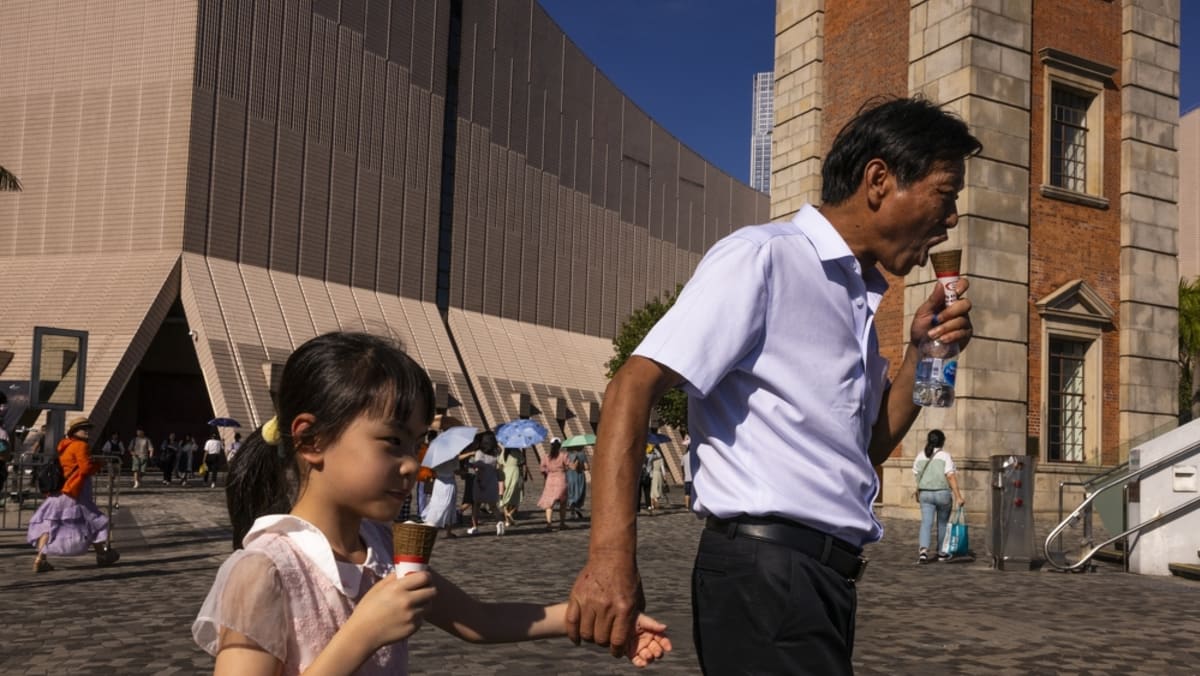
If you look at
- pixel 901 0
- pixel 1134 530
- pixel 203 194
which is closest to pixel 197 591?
pixel 1134 530

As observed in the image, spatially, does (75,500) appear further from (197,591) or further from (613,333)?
(613,333)

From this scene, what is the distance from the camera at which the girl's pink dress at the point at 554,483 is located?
19.3m

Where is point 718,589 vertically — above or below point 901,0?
below

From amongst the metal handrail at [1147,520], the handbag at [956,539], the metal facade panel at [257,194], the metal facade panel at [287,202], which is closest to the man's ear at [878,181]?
the metal handrail at [1147,520]

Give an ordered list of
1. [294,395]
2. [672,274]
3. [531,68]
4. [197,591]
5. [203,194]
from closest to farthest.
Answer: [294,395], [197,591], [203,194], [531,68], [672,274]

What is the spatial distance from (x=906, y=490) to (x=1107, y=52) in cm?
881

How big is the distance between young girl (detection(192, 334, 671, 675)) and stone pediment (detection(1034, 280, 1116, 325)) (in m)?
20.4

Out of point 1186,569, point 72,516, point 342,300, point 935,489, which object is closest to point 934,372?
point 72,516

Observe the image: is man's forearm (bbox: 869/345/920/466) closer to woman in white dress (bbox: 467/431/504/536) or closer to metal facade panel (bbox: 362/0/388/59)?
woman in white dress (bbox: 467/431/504/536)

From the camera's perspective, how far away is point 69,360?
49.4 feet

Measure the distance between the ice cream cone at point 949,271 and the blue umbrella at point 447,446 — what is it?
1252 cm

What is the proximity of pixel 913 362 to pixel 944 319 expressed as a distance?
0.15m

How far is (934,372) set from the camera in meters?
3.17

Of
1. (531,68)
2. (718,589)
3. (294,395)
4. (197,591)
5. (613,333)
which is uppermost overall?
(531,68)
